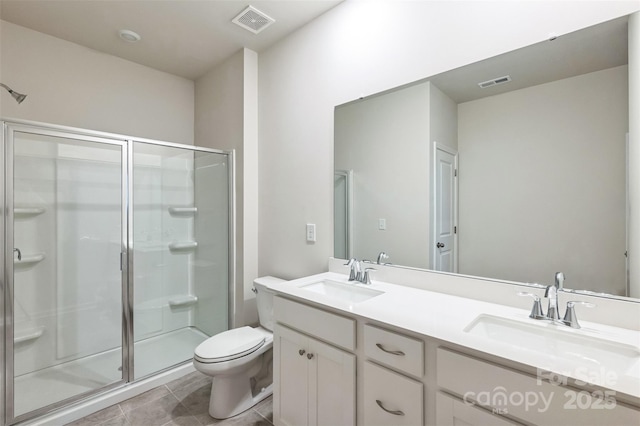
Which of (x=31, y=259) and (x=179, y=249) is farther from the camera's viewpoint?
Answer: (x=179, y=249)

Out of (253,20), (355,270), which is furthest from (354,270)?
(253,20)

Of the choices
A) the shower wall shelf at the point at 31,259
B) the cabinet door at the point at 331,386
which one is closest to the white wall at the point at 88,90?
the shower wall shelf at the point at 31,259

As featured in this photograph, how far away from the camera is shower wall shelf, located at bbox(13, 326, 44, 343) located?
1938mm

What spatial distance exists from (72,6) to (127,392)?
2.65 meters

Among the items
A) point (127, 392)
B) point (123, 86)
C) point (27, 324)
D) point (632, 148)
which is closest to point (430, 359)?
point (632, 148)

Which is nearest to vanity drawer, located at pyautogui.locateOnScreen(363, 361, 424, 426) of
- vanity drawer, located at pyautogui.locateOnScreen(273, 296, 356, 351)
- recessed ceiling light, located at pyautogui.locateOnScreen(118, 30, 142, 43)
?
vanity drawer, located at pyautogui.locateOnScreen(273, 296, 356, 351)

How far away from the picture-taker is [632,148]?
3.49ft

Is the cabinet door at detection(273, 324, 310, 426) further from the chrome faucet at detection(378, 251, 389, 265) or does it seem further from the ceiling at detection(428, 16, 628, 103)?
the ceiling at detection(428, 16, 628, 103)

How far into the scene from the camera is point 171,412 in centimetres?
187

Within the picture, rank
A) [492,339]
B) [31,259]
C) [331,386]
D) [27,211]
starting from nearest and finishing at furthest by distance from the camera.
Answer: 1. [492,339]
2. [331,386]
3. [27,211]
4. [31,259]

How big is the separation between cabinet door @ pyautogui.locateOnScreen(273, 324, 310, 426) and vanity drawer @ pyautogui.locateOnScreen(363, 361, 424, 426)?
0.35 meters

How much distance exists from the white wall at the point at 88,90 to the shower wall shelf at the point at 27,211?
0.77m

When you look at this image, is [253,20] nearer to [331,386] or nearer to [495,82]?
[495,82]

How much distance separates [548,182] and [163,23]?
2.65 m
